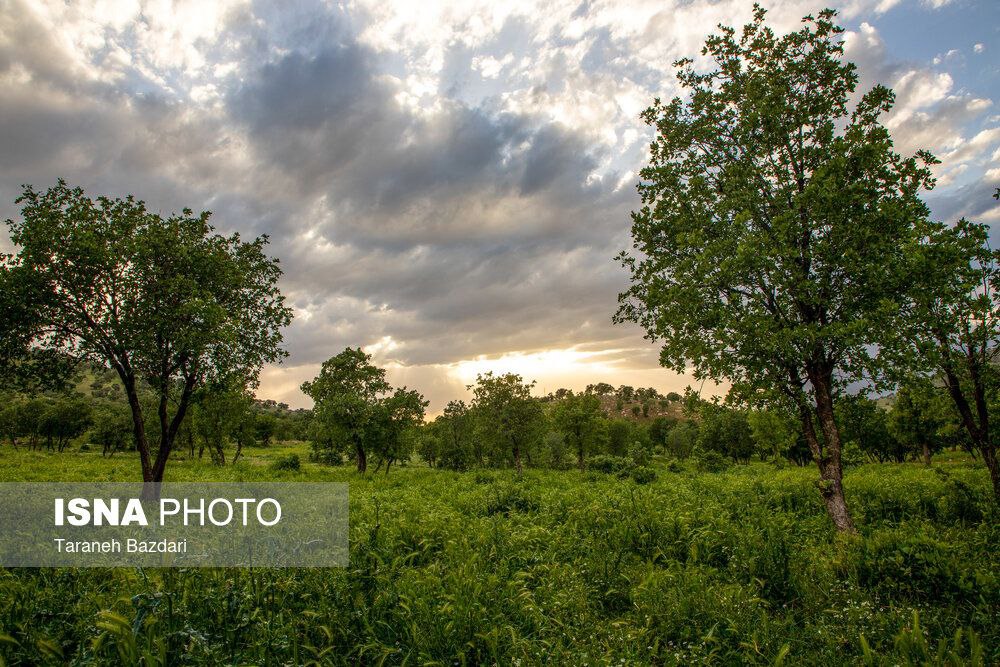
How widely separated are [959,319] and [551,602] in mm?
15101

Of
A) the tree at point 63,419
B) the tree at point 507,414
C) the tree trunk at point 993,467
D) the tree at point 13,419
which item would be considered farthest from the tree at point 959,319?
the tree at point 13,419

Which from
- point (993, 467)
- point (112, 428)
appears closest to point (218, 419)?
point (112, 428)

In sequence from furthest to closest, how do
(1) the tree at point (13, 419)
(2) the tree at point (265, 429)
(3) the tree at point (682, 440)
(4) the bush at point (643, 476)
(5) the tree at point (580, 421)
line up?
1. (3) the tree at point (682, 440)
2. (2) the tree at point (265, 429)
3. (1) the tree at point (13, 419)
4. (5) the tree at point (580, 421)
5. (4) the bush at point (643, 476)

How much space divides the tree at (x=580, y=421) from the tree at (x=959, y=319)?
3629 centimetres

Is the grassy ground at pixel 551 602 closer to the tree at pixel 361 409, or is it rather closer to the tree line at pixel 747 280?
the tree line at pixel 747 280

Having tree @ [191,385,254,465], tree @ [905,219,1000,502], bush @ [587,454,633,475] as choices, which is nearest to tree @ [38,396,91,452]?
tree @ [191,385,254,465]

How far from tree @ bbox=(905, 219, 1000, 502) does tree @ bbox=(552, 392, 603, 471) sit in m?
36.3

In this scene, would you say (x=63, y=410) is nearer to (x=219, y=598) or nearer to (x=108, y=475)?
(x=108, y=475)

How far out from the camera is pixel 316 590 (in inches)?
297

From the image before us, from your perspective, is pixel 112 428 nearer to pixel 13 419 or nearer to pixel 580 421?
pixel 13 419

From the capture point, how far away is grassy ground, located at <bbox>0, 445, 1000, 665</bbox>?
5840 mm

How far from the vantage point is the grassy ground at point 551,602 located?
5.84m

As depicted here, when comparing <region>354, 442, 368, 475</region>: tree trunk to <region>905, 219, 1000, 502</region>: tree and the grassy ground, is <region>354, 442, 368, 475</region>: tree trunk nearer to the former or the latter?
the grassy ground

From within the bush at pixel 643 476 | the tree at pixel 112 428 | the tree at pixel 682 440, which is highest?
the tree at pixel 112 428
